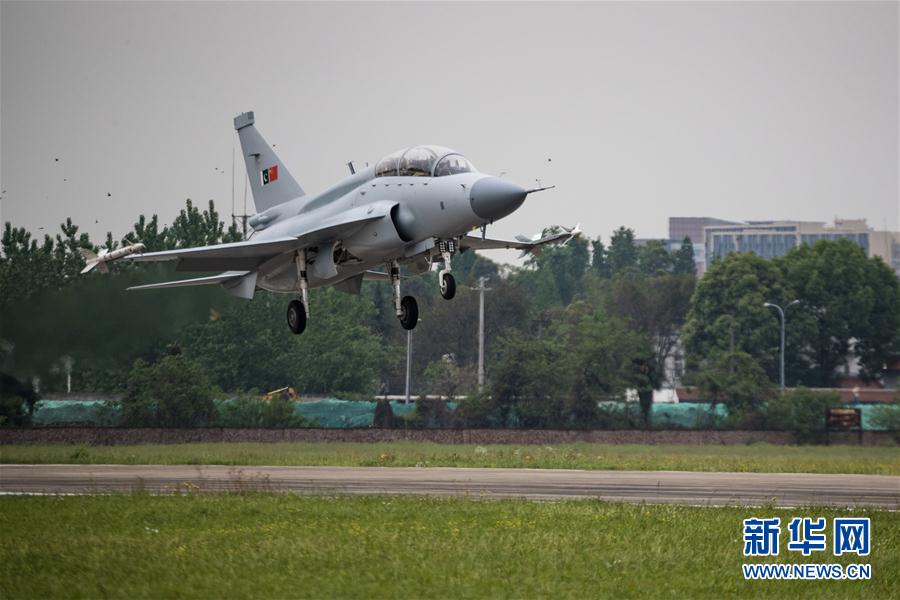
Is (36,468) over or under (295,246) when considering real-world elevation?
under

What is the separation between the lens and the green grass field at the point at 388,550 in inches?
664

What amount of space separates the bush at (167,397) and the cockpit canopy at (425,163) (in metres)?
29.6

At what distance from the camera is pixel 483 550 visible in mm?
19125

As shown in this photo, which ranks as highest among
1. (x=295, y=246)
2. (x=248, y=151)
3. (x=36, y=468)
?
(x=248, y=151)

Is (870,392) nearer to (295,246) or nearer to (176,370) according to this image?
(176,370)

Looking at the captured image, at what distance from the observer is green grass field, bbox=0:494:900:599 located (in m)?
16.9

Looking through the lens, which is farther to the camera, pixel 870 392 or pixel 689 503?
pixel 870 392

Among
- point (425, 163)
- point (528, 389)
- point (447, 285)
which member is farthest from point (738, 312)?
point (447, 285)

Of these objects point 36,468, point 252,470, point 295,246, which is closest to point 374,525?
point 295,246

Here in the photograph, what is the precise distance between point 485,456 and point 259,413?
19.8m

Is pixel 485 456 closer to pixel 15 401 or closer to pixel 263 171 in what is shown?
pixel 263 171

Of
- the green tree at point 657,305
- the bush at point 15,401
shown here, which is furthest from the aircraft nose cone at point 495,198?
the green tree at point 657,305

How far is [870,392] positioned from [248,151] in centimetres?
6705

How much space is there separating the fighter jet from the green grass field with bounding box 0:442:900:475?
7.79 metres
